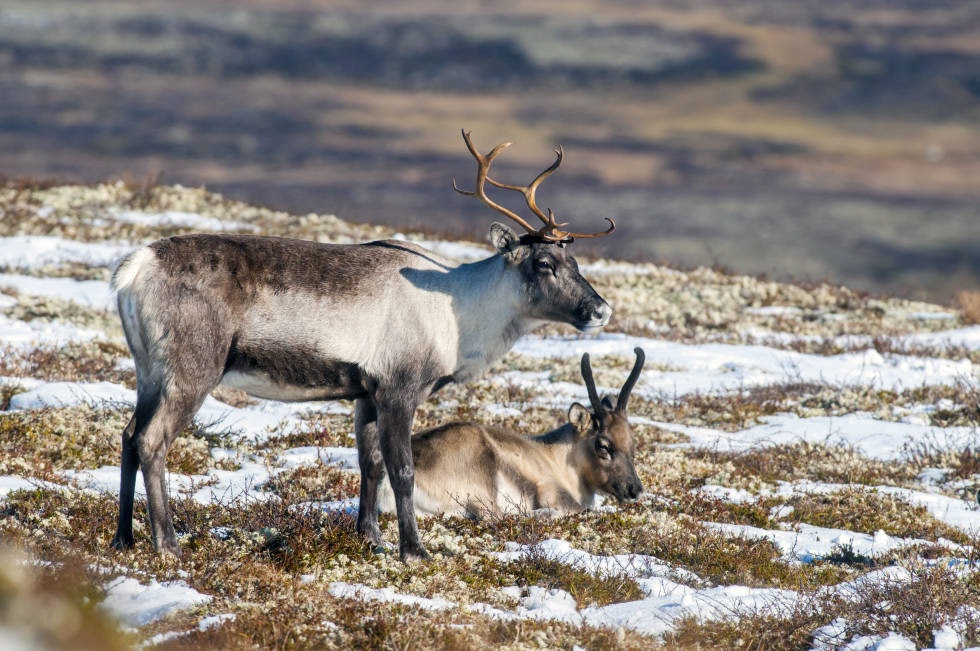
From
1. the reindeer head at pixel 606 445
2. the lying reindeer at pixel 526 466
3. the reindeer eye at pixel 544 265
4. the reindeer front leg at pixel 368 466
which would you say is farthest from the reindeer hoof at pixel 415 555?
the reindeer head at pixel 606 445

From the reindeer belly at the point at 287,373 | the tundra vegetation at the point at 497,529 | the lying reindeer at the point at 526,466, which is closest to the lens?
the tundra vegetation at the point at 497,529

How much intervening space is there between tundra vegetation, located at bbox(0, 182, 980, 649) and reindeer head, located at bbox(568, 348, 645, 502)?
0.50 meters

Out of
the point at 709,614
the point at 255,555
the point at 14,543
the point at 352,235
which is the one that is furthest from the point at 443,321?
the point at 352,235

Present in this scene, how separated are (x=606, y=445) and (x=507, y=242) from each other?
9.91ft

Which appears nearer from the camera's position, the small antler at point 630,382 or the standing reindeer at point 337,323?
the standing reindeer at point 337,323

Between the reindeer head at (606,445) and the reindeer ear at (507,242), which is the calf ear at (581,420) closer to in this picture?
the reindeer head at (606,445)

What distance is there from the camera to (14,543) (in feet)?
19.4

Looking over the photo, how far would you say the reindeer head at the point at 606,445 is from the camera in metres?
10.3

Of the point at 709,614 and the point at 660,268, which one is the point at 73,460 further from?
the point at 660,268

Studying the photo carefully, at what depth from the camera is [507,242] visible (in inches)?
335

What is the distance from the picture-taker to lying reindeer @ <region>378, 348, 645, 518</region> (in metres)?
9.36

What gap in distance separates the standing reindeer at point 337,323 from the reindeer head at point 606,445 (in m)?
2.19

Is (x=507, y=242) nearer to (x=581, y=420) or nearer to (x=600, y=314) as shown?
(x=600, y=314)

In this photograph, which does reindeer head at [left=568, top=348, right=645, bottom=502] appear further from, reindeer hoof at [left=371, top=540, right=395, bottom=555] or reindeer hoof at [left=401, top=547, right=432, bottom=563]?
reindeer hoof at [left=401, top=547, right=432, bottom=563]
